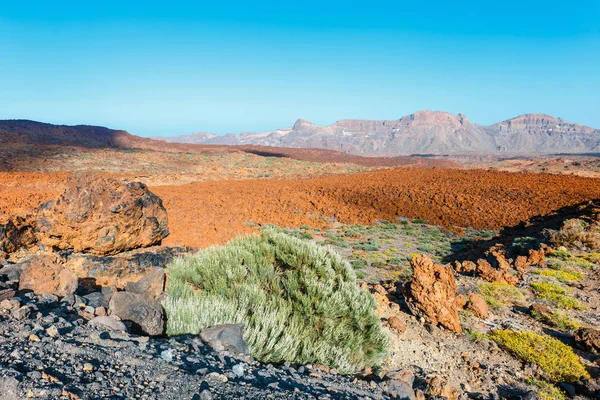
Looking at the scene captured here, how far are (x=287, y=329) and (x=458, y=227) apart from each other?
43.2ft

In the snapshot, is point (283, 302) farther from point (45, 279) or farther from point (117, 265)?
point (117, 265)

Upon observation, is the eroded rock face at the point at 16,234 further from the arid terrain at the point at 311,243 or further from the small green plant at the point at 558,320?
the small green plant at the point at 558,320

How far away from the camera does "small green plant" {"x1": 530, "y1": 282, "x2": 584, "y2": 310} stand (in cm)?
647

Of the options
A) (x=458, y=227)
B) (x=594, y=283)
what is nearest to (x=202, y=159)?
(x=458, y=227)

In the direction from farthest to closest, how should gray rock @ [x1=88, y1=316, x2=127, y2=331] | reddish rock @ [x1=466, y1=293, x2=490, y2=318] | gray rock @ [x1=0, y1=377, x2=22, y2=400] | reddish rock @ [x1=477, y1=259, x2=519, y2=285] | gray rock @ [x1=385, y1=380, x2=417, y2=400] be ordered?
reddish rock @ [x1=477, y1=259, x2=519, y2=285]
reddish rock @ [x1=466, y1=293, x2=490, y2=318]
gray rock @ [x1=88, y1=316, x2=127, y2=331]
gray rock @ [x1=385, y1=380, x2=417, y2=400]
gray rock @ [x1=0, y1=377, x2=22, y2=400]

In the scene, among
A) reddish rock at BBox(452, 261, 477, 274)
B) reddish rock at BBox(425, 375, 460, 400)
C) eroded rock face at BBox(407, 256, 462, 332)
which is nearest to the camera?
reddish rock at BBox(425, 375, 460, 400)

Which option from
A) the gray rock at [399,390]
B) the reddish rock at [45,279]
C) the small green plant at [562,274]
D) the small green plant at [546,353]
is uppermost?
the reddish rock at [45,279]

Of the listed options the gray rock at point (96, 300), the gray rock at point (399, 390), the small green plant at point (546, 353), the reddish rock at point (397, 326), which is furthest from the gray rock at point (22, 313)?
the small green plant at point (546, 353)

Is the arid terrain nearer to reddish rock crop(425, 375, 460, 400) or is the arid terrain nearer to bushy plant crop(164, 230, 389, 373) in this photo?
reddish rock crop(425, 375, 460, 400)

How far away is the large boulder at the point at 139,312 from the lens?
3.80 meters

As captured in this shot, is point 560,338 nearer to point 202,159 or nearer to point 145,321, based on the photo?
point 145,321

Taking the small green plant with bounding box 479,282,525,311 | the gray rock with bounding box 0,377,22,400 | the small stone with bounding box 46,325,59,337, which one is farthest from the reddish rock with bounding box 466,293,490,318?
the gray rock with bounding box 0,377,22,400

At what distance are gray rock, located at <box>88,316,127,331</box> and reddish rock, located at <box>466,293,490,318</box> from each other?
17.1 feet

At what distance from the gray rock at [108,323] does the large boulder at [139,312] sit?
20 centimetres
